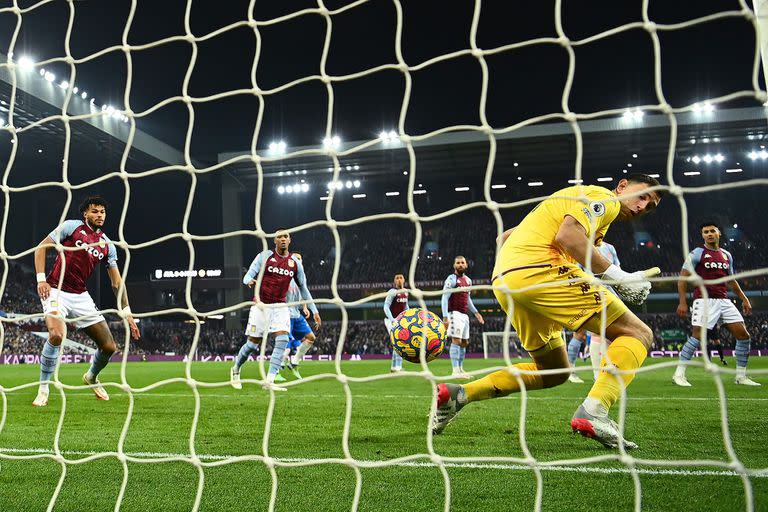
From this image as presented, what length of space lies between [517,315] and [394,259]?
2907cm

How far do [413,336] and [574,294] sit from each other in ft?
6.66

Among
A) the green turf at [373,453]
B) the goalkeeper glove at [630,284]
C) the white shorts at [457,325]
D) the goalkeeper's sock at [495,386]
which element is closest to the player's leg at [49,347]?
the green turf at [373,453]

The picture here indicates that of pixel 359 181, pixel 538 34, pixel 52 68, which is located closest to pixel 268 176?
pixel 359 181

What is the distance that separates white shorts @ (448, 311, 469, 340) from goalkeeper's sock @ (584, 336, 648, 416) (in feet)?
22.3

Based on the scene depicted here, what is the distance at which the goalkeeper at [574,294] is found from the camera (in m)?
3.36

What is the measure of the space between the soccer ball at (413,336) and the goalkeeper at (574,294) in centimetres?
127

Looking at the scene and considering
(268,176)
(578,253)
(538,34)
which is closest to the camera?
(578,253)

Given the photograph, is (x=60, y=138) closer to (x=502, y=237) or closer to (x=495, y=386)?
(x=495, y=386)

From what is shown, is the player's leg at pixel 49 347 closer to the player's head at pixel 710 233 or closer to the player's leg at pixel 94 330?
the player's leg at pixel 94 330

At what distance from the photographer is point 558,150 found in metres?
27.6

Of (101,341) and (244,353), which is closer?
(101,341)

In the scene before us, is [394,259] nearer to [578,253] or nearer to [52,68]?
[52,68]

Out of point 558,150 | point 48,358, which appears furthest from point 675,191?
point 558,150

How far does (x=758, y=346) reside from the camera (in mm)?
23234
